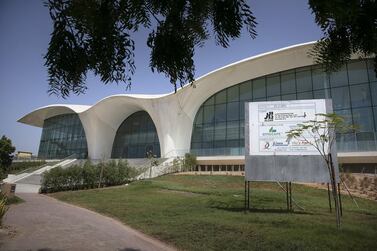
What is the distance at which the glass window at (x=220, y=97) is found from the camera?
4247 cm

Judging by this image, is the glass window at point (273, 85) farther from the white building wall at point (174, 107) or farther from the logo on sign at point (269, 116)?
the logo on sign at point (269, 116)

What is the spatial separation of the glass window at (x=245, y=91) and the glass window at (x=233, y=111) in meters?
1.08

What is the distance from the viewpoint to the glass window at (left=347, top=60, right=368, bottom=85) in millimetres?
32656

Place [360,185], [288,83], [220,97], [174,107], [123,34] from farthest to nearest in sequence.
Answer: [174,107] < [220,97] < [288,83] < [360,185] < [123,34]

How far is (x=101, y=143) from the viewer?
174 feet

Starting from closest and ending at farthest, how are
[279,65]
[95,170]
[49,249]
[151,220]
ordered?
[49,249] → [151,220] → [95,170] → [279,65]

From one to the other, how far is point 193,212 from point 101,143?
42.4 metres

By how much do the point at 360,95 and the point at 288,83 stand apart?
7.68 metres

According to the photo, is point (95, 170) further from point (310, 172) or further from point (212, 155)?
point (310, 172)

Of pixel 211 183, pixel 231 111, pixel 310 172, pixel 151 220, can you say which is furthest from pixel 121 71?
pixel 231 111

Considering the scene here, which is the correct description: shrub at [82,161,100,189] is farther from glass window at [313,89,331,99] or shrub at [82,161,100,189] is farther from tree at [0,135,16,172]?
glass window at [313,89,331,99]

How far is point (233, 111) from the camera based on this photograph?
1603 inches

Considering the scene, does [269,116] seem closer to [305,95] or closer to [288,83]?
[305,95]

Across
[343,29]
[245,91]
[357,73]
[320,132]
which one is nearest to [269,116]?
[320,132]
